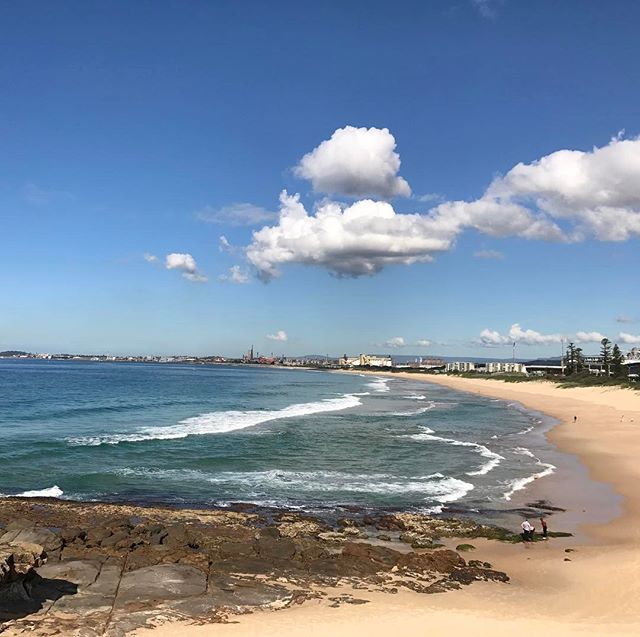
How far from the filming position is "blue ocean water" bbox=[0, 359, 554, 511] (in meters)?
25.8

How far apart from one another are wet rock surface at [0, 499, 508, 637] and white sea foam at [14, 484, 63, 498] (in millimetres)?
2119

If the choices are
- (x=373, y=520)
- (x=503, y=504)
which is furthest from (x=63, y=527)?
(x=503, y=504)

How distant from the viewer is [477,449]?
38.2 metres

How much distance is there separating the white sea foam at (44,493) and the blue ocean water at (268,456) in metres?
0.12

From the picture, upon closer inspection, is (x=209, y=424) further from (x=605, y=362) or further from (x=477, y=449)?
(x=605, y=362)

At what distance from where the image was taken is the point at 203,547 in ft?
57.7

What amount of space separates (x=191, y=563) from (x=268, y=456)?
18.2 m

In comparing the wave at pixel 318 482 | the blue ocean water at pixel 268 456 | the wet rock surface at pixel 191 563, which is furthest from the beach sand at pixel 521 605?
the wave at pixel 318 482

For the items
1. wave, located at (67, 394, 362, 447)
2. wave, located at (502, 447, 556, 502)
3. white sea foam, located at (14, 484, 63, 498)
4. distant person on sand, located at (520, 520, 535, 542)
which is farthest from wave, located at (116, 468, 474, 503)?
wave, located at (67, 394, 362, 447)

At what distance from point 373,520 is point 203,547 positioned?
6.77 meters

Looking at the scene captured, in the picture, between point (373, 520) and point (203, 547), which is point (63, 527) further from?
point (373, 520)

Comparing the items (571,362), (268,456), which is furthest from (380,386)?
(268,456)

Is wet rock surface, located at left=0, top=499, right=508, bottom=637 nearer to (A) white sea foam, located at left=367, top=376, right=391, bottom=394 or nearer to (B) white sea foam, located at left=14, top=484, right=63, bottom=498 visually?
(B) white sea foam, located at left=14, top=484, right=63, bottom=498

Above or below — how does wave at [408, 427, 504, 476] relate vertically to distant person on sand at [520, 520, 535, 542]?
below
